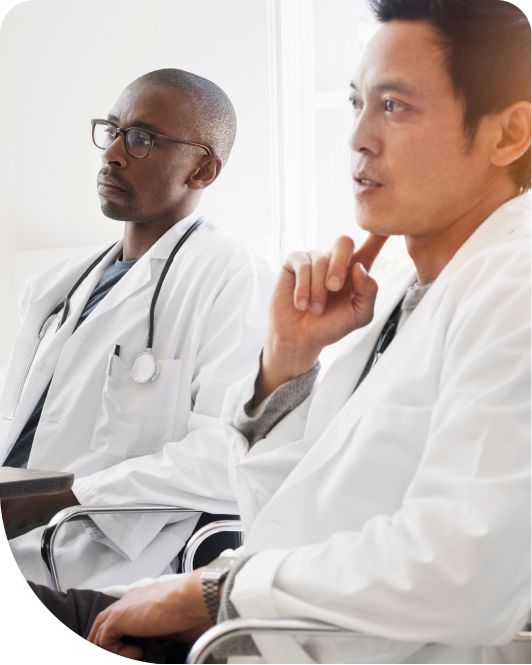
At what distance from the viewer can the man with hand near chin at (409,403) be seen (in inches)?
29.4

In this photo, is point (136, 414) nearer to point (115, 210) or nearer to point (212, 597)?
point (115, 210)

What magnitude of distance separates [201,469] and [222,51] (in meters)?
2.07

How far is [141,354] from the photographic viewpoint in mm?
1743

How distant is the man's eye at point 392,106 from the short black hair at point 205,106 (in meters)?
1.13

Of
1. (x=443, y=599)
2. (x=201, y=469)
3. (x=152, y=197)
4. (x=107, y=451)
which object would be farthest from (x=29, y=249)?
(x=443, y=599)

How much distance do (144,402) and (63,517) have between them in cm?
40

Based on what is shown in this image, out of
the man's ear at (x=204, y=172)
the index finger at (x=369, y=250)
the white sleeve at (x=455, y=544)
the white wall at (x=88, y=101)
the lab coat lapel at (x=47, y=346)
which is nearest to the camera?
the white sleeve at (x=455, y=544)

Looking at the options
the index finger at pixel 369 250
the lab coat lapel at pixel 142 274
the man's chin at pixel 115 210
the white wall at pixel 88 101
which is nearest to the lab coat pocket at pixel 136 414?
the lab coat lapel at pixel 142 274

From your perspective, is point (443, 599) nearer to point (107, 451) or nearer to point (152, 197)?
point (107, 451)

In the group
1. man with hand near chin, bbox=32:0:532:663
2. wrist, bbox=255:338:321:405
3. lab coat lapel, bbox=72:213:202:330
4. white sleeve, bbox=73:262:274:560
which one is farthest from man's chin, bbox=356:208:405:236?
lab coat lapel, bbox=72:213:202:330

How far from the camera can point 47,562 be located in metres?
1.41

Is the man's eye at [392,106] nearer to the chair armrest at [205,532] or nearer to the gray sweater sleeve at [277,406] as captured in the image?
the gray sweater sleeve at [277,406]

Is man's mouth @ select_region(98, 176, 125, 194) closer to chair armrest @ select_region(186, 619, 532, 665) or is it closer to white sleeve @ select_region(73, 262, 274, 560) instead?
white sleeve @ select_region(73, 262, 274, 560)

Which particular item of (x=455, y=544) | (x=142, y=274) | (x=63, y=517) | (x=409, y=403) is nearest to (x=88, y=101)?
(x=142, y=274)
